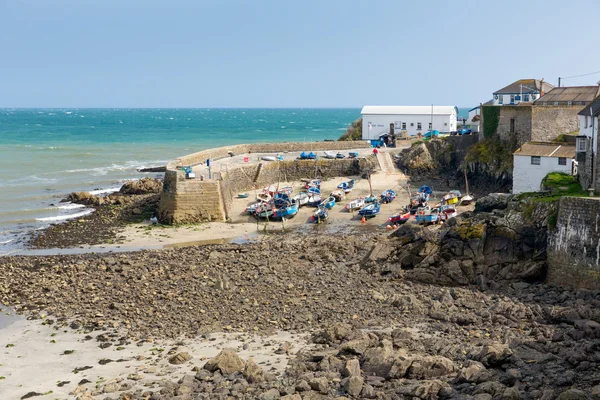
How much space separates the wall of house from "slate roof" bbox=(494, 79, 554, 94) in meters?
8.68

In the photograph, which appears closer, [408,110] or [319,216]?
[319,216]

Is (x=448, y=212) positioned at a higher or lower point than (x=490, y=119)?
lower

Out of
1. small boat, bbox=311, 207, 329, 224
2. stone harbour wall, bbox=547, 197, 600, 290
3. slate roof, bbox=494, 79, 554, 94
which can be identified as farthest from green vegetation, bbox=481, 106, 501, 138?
stone harbour wall, bbox=547, 197, 600, 290

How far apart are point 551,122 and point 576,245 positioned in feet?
66.3

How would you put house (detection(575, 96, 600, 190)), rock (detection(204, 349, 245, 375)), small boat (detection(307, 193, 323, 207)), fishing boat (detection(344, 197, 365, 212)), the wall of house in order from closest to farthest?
1. rock (detection(204, 349, 245, 375))
2. house (detection(575, 96, 600, 190))
3. fishing boat (detection(344, 197, 365, 212))
4. small boat (detection(307, 193, 323, 207))
5. the wall of house

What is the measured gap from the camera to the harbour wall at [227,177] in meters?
38.0

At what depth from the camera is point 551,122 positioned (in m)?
42.4

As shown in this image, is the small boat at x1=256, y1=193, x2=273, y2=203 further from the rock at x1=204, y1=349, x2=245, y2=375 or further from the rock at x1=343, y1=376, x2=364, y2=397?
the rock at x1=343, y1=376, x2=364, y2=397

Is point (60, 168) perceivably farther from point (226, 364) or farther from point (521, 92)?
point (226, 364)

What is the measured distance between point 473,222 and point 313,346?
35.9ft

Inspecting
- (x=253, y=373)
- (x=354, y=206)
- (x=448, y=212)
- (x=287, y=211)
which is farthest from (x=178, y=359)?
(x=354, y=206)

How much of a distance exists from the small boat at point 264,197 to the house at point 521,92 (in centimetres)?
1936

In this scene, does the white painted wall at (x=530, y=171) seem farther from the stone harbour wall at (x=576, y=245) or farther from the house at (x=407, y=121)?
the house at (x=407, y=121)

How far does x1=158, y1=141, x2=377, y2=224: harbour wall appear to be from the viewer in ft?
125
